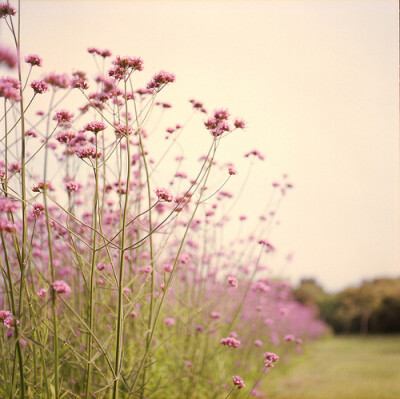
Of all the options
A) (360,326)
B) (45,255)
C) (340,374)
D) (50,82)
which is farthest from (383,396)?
(360,326)

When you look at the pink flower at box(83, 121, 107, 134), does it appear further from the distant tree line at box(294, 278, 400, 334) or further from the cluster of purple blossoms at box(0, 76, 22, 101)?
the distant tree line at box(294, 278, 400, 334)

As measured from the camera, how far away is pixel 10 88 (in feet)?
6.36

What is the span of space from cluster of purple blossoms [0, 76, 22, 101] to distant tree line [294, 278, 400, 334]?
23.9m

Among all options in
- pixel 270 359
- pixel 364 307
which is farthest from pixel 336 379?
pixel 364 307

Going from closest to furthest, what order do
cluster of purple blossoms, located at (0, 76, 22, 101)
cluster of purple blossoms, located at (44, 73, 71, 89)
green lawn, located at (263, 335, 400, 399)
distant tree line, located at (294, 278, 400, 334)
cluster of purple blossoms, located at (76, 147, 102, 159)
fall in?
cluster of purple blossoms, located at (0, 76, 22, 101) → cluster of purple blossoms, located at (44, 73, 71, 89) → cluster of purple blossoms, located at (76, 147, 102, 159) → green lawn, located at (263, 335, 400, 399) → distant tree line, located at (294, 278, 400, 334)

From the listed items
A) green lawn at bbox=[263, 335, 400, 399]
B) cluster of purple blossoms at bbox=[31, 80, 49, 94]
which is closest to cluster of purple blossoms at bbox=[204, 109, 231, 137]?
cluster of purple blossoms at bbox=[31, 80, 49, 94]

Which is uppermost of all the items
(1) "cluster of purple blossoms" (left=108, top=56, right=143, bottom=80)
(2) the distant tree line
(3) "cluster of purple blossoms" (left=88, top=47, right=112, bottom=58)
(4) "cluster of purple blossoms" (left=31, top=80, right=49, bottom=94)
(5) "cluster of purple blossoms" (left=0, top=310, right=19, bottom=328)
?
(3) "cluster of purple blossoms" (left=88, top=47, right=112, bottom=58)

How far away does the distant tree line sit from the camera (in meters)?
24.0

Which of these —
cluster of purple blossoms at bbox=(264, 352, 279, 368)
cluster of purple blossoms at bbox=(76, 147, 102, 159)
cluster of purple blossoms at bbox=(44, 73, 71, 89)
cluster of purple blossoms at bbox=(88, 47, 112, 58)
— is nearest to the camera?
cluster of purple blossoms at bbox=(44, 73, 71, 89)

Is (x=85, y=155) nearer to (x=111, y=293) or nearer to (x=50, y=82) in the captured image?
(x=50, y=82)

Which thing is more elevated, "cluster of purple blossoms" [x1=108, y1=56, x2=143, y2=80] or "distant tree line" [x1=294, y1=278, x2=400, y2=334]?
"cluster of purple blossoms" [x1=108, y1=56, x2=143, y2=80]

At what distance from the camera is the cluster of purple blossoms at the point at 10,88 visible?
1901 millimetres

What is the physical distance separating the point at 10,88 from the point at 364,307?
83.4 ft

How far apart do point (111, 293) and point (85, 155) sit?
190 cm
